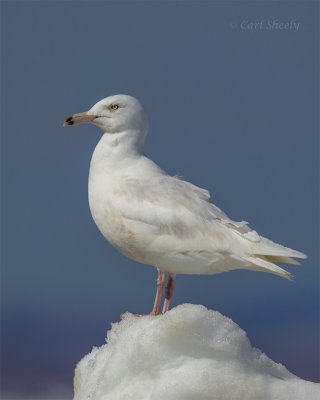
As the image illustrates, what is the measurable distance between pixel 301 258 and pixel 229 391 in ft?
4.57

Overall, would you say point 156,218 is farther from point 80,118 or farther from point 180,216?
point 80,118

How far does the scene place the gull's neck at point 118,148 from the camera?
22.3 ft

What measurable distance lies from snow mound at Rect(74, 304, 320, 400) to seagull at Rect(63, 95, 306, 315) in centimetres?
72

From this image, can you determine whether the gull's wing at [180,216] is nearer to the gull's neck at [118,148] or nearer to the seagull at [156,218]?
the seagull at [156,218]

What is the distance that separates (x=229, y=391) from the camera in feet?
18.3

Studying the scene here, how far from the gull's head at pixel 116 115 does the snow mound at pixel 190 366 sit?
6.58 feet

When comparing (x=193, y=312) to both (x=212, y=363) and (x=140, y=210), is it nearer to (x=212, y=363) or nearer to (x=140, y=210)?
(x=212, y=363)

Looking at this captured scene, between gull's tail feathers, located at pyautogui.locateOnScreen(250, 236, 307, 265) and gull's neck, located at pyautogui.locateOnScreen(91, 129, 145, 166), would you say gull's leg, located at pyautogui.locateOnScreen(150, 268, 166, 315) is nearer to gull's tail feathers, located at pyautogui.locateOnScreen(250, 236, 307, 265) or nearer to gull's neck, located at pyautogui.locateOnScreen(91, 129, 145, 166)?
gull's tail feathers, located at pyautogui.locateOnScreen(250, 236, 307, 265)

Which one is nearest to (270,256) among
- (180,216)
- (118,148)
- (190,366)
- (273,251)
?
(273,251)

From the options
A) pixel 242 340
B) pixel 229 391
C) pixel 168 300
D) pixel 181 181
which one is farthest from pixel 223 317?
pixel 181 181

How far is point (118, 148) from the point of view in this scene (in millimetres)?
6820

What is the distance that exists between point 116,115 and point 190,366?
2572 mm

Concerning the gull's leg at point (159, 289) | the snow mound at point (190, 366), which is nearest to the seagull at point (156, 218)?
the gull's leg at point (159, 289)

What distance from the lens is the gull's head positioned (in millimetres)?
6836
